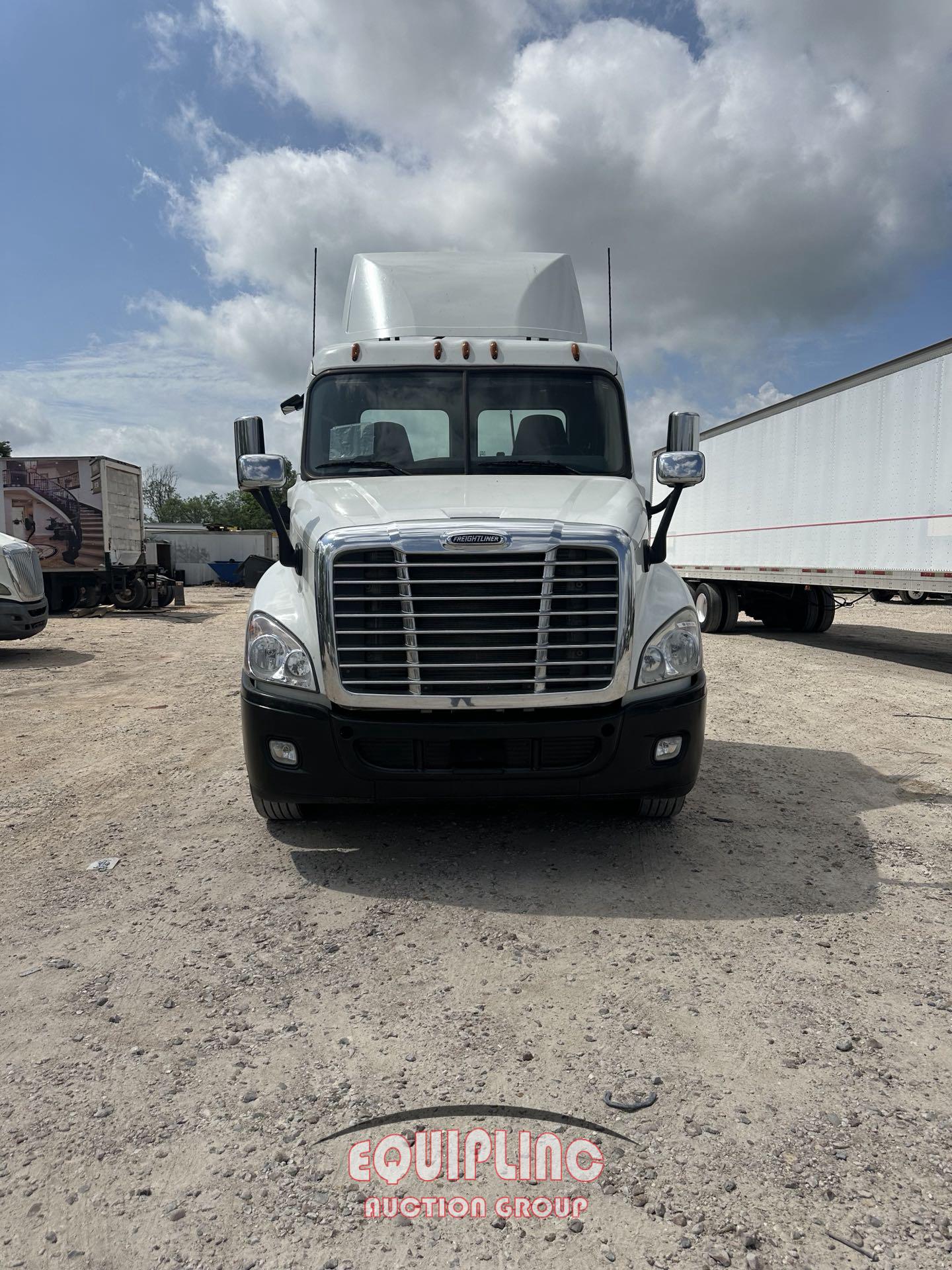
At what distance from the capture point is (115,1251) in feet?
6.34

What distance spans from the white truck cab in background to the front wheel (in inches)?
385

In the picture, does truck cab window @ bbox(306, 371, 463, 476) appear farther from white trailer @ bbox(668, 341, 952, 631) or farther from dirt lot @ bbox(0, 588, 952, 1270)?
white trailer @ bbox(668, 341, 952, 631)

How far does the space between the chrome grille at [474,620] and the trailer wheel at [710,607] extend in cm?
1266

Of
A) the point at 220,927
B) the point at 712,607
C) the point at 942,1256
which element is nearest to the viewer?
the point at 942,1256

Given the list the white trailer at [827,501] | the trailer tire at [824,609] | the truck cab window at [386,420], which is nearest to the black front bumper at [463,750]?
the truck cab window at [386,420]

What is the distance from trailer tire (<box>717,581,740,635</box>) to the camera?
644 inches

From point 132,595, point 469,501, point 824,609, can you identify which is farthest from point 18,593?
point 824,609

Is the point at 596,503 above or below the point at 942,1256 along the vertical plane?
above

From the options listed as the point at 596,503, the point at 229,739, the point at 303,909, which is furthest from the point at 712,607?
the point at 303,909

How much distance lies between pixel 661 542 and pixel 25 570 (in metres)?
9.91

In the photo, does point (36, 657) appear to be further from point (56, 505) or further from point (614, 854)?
point (614, 854)

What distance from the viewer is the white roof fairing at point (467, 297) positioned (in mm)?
6102

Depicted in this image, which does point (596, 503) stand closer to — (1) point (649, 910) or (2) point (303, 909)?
(1) point (649, 910)

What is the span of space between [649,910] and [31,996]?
7.84 ft
